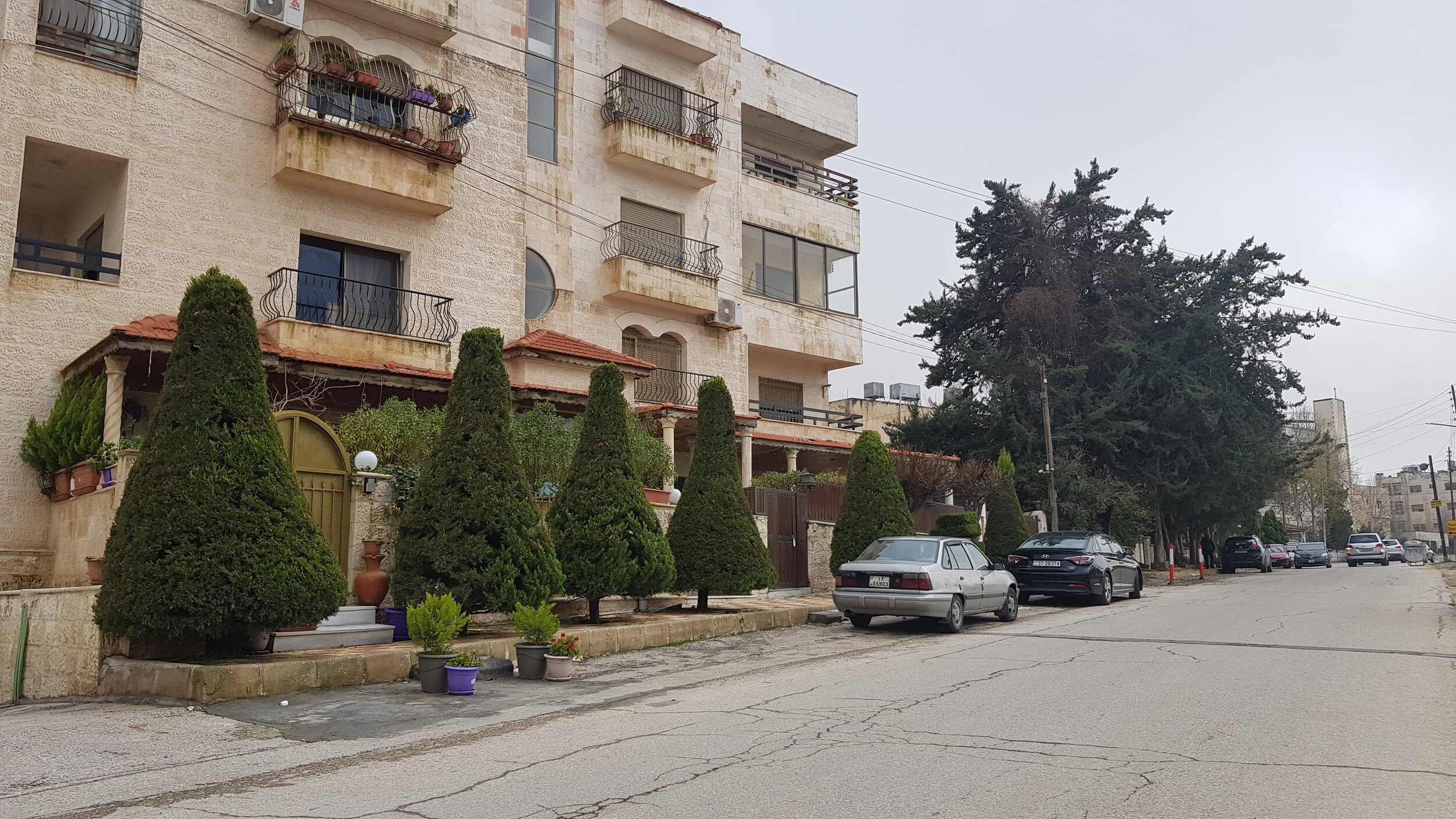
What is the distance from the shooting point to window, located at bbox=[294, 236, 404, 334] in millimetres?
19438

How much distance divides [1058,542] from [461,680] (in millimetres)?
14753

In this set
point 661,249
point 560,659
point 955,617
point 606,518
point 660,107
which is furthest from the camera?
point 660,107

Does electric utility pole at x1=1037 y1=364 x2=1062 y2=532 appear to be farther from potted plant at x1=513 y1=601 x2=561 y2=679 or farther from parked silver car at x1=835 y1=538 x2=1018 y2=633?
potted plant at x1=513 y1=601 x2=561 y2=679

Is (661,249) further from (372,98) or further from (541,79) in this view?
(372,98)

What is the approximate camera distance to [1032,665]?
11086 mm

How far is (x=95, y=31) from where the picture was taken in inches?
693

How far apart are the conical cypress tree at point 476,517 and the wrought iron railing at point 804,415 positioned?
15974 millimetres

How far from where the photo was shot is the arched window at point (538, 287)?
23406 mm

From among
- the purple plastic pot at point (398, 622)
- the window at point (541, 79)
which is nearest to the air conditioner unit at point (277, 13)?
the window at point (541, 79)

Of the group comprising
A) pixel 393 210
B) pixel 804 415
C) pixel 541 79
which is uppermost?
pixel 541 79

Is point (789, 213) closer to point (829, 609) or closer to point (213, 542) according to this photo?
point (829, 609)

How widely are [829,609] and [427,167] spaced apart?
12104 millimetres

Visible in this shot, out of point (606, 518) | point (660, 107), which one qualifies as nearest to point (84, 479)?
point (606, 518)

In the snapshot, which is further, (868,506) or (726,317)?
(726,317)
